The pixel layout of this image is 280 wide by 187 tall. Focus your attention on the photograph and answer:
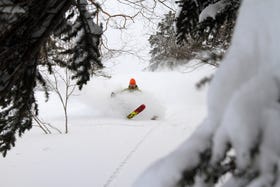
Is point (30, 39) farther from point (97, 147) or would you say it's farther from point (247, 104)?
point (97, 147)

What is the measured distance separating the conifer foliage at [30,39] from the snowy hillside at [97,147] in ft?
3.71

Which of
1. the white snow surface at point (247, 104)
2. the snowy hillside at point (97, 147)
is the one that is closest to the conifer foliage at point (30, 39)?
the snowy hillside at point (97, 147)

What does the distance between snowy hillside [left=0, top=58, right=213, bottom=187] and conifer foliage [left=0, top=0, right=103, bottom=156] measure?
3.71 ft

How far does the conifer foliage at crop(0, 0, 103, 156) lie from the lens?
2893 mm

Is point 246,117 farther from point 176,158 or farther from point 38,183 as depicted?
point 38,183

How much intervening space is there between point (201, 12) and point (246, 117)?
8.76 feet

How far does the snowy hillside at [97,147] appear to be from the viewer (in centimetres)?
671

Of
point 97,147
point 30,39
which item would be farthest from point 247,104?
point 97,147

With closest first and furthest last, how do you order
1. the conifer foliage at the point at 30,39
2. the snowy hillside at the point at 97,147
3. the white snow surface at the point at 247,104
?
1. the white snow surface at the point at 247,104
2. the conifer foliage at the point at 30,39
3. the snowy hillside at the point at 97,147

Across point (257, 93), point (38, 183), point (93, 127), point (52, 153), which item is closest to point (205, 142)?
point (257, 93)

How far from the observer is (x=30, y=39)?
9.86ft

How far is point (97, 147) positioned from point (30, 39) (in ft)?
20.5

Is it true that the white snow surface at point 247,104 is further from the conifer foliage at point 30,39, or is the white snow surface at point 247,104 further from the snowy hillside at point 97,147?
the conifer foliage at point 30,39

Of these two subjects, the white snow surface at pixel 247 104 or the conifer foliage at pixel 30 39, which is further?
the conifer foliage at pixel 30 39
